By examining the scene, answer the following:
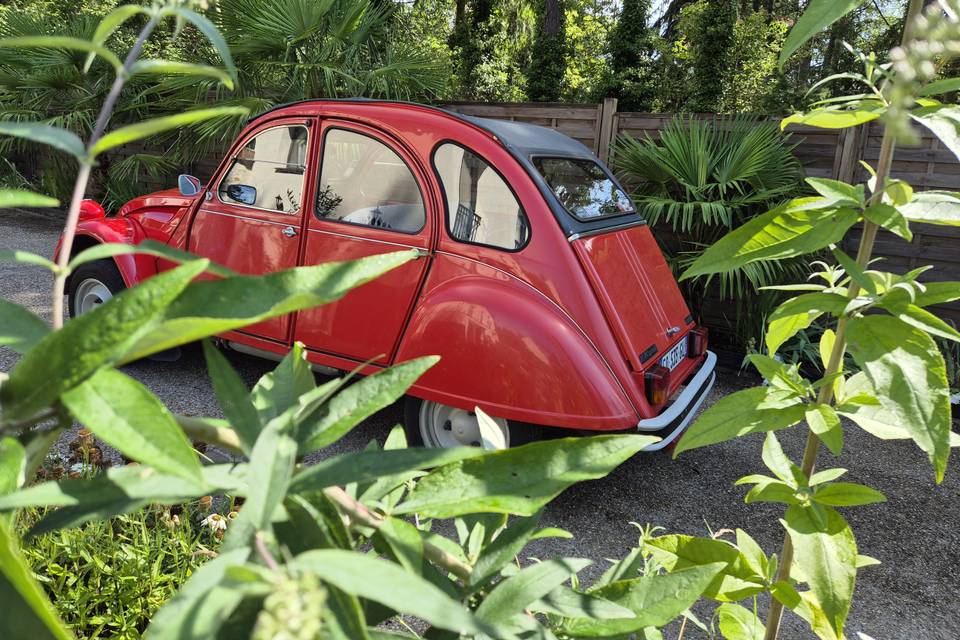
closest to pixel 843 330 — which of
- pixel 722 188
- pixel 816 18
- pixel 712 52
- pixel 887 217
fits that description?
pixel 887 217

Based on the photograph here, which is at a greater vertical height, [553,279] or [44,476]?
[553,279]

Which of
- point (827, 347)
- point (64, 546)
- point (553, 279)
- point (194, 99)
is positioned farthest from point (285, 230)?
point (194, 99)

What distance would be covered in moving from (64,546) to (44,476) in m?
0.33

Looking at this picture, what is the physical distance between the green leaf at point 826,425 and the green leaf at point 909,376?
101 millimetres

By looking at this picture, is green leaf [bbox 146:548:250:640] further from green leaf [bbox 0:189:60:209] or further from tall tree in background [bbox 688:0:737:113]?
tall tree in background [bbox 688:0:737:113]

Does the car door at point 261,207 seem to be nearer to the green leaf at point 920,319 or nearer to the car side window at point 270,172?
the car side window at point 270,172

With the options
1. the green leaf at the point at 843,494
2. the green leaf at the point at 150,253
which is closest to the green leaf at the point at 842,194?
the green leaf at the point at 843,494

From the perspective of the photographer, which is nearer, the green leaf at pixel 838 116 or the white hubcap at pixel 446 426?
the green leaf at pixel 838 116

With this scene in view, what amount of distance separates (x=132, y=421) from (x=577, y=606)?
1.38ft

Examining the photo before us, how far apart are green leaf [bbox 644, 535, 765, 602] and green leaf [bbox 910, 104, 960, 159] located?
62 cm

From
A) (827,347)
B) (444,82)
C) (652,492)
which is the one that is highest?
(444,82)

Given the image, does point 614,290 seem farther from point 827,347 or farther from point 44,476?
point 44,476

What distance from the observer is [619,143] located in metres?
6.23

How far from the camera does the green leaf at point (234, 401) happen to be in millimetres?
512
